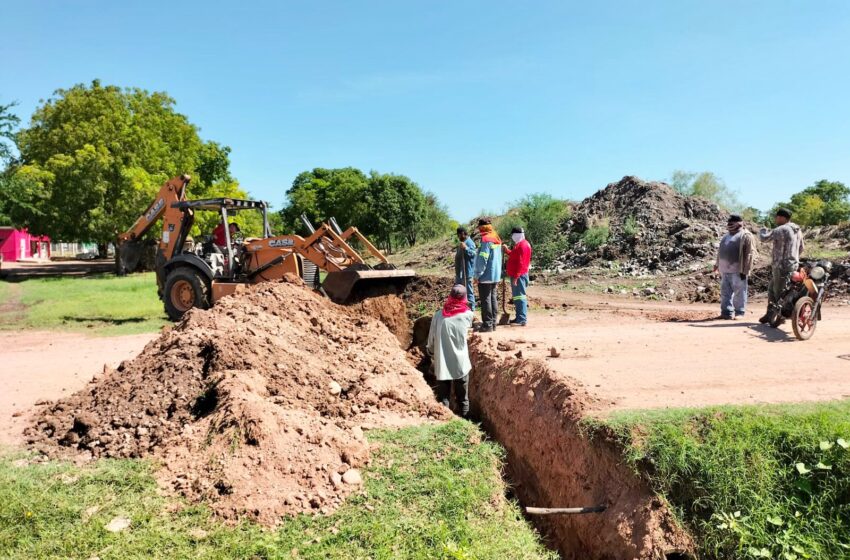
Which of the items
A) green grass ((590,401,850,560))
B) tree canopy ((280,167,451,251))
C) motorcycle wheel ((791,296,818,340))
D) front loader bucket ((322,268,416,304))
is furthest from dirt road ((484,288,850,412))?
tree canopy ((280,167,451,251))

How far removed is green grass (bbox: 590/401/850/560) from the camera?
162 inches

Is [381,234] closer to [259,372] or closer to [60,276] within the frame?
[60,276]

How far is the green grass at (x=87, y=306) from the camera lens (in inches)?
546

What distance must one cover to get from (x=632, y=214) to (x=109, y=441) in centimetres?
2394

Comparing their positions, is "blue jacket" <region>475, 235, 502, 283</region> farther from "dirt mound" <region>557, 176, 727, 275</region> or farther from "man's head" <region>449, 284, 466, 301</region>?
"dirt mound" <region>557, 176, 727, 275</region>

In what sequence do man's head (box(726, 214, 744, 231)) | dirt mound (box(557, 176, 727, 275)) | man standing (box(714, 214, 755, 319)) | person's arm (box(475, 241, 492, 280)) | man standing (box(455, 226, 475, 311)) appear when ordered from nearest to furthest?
person's arm (box(475, 241, 492, 280))
man standing (box(714, 214, 755, 319))
man's head (box(726, 214, 744, 231))
man standing (box(455, 226, 475, 311))
dirt mound (box(557, 176, 727, 275))

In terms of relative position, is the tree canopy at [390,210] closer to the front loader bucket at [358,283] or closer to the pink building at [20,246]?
the pink building at [20,246]

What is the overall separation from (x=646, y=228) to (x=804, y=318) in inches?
648

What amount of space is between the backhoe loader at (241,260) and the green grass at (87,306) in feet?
4.83

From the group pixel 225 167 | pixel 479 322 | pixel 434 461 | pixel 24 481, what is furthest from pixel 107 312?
pixel 225 167

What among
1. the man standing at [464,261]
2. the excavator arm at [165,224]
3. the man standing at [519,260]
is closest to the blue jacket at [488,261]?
the man standing at [519,260]

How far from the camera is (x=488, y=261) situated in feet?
31.9

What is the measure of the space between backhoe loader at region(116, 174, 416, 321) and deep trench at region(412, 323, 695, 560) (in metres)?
3.89

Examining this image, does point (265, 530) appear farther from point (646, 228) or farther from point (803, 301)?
point (646, 228)
